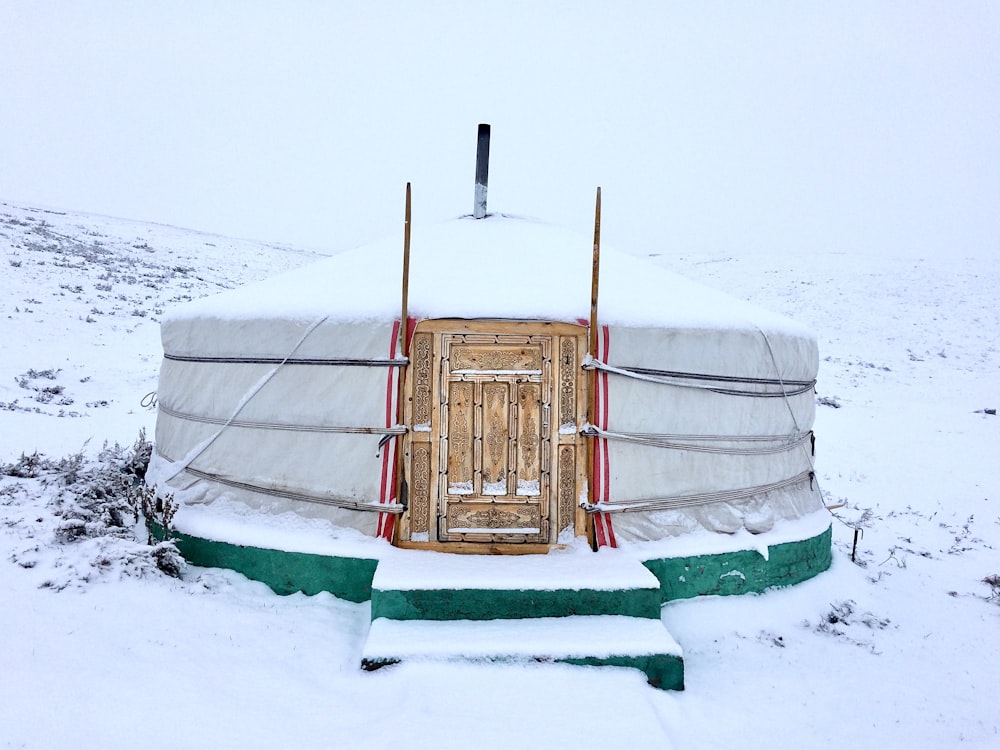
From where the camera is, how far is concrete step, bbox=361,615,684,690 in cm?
275

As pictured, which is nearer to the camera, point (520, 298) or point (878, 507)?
point (520, 298)

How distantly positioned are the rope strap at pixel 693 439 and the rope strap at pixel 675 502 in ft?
0.71

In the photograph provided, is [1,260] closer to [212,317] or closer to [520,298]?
[212,317]

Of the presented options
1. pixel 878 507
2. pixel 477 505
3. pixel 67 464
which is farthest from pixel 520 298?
pixel 878 507

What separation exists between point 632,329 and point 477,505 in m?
1.23

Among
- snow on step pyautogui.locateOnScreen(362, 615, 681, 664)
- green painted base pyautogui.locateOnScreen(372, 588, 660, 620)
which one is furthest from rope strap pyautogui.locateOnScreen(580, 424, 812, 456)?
snow on step pyautogui.locateOnScreen(362, 615, 681, 664)

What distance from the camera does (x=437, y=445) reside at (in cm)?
357

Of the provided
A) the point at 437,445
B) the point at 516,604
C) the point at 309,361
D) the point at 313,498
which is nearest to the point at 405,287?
the point at 309,361

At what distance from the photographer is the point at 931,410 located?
37.4 feet

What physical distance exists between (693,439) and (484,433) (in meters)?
1.15

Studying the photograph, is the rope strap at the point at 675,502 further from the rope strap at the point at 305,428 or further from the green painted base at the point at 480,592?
the rope strap at the point at 305,428

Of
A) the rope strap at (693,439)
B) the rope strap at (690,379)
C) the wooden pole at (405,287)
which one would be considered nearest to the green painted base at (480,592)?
the rope strap at (693,439)

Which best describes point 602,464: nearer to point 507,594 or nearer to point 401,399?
point 507,594

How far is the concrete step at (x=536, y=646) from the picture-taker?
2.75 m
